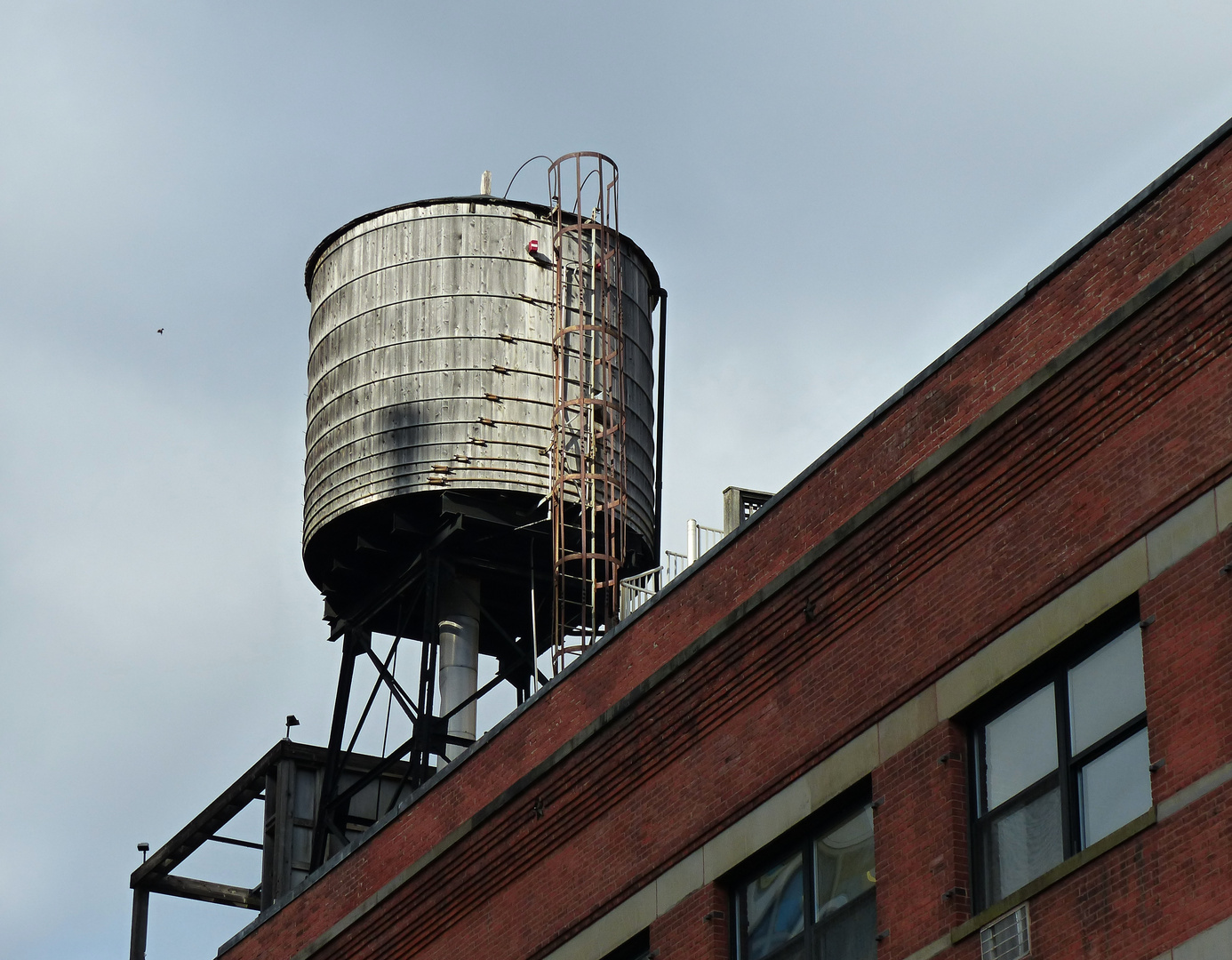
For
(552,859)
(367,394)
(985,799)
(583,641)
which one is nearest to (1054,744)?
(985,799)

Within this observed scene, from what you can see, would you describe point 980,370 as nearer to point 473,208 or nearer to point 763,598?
point 763,598

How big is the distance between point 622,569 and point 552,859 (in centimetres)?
1306

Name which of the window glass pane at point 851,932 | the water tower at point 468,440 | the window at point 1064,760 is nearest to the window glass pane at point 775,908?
the window glass pane at point 851,932

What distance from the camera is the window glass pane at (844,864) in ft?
57.5

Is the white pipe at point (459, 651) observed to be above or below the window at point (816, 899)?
above

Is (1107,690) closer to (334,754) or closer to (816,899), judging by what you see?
(816,899)

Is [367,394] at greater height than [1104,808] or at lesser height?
greater

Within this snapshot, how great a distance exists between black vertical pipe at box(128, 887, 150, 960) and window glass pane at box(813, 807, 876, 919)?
1958 cm

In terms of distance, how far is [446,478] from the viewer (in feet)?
108

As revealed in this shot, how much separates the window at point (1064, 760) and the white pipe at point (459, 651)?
17635mm

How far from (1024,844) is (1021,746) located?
0.71 m

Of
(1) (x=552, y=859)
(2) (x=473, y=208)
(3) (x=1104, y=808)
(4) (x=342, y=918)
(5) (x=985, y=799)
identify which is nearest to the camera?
(3) (x=1104, y=808)

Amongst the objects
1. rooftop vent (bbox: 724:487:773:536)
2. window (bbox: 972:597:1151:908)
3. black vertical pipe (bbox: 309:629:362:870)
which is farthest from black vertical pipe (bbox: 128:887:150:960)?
window (bbox: 972:597:1151:908)

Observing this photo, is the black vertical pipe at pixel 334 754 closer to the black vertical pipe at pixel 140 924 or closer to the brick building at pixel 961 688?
the black vertical pipe at pixel 140 924
